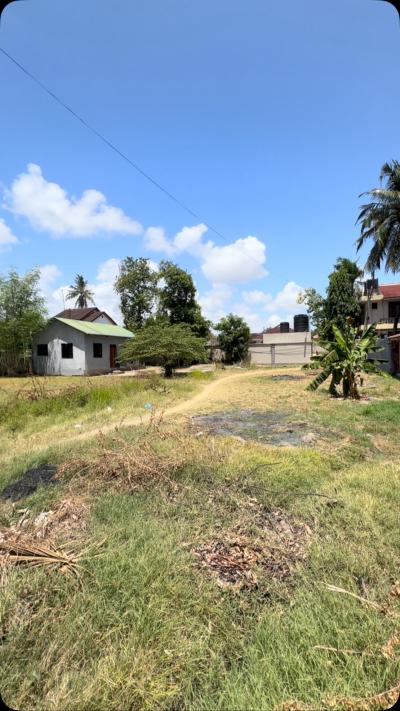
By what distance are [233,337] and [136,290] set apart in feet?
41.8

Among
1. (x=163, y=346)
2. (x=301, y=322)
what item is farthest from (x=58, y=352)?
(x=301, y=322)

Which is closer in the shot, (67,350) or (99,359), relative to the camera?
(67,350)

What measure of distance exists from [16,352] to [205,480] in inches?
975

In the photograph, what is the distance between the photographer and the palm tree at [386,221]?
815 inches

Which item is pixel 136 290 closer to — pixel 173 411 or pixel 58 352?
pixel 58 352

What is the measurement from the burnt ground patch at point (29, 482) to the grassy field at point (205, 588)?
8.0 inches

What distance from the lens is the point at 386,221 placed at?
21109mm

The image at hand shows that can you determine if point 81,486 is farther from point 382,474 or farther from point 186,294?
point 186,294

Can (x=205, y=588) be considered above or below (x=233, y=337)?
below

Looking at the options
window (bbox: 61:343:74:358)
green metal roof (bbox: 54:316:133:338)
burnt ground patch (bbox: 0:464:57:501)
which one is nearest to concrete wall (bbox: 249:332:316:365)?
green metal roof (bbox: 54:316:133:338)

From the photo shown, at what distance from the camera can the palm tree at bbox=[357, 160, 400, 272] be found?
20.7 m

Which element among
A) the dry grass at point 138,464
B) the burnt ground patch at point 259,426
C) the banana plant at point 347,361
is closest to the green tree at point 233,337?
the banana plant at point 347,361

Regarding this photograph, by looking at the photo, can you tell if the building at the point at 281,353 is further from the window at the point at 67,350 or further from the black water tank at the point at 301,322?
the window at the point at 67,350

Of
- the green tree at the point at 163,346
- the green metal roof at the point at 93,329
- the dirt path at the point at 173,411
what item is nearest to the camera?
the dirt path at the point at 173,411
